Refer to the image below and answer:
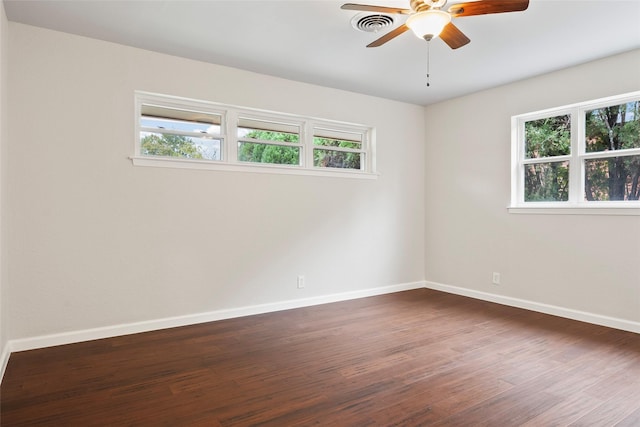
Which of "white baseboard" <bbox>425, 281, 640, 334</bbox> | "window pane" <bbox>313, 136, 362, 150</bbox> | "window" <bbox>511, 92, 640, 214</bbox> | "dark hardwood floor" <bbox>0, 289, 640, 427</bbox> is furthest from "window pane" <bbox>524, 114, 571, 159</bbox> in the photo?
"window pane" <bbox>313, 136, 362, 150</bbox>

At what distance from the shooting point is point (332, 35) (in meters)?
3.25

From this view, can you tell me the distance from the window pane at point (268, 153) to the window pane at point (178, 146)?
283 millimetres

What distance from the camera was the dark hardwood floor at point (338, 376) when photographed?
2131 millimetres

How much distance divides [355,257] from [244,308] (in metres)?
1.59

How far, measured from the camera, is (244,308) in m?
4.10

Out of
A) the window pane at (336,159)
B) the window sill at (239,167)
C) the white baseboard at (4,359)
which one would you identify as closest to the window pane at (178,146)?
the window sill at (239,167)

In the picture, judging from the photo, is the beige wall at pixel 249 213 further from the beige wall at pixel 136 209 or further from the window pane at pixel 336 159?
the window pane at pixel 336 159

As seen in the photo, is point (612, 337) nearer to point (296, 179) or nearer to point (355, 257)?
point (355, 257)

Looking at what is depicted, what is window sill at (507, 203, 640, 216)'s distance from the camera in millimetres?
3594

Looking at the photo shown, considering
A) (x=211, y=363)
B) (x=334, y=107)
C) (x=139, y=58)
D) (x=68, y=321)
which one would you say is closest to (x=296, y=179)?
(x=334, y=107)

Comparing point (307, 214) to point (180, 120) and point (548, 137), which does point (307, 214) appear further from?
point (548, 137)

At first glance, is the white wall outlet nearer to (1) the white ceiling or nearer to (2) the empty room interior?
(2) the empty room interior

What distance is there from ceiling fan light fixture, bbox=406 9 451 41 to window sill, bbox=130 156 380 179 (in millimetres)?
2300

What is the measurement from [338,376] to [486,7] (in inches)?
99.9
